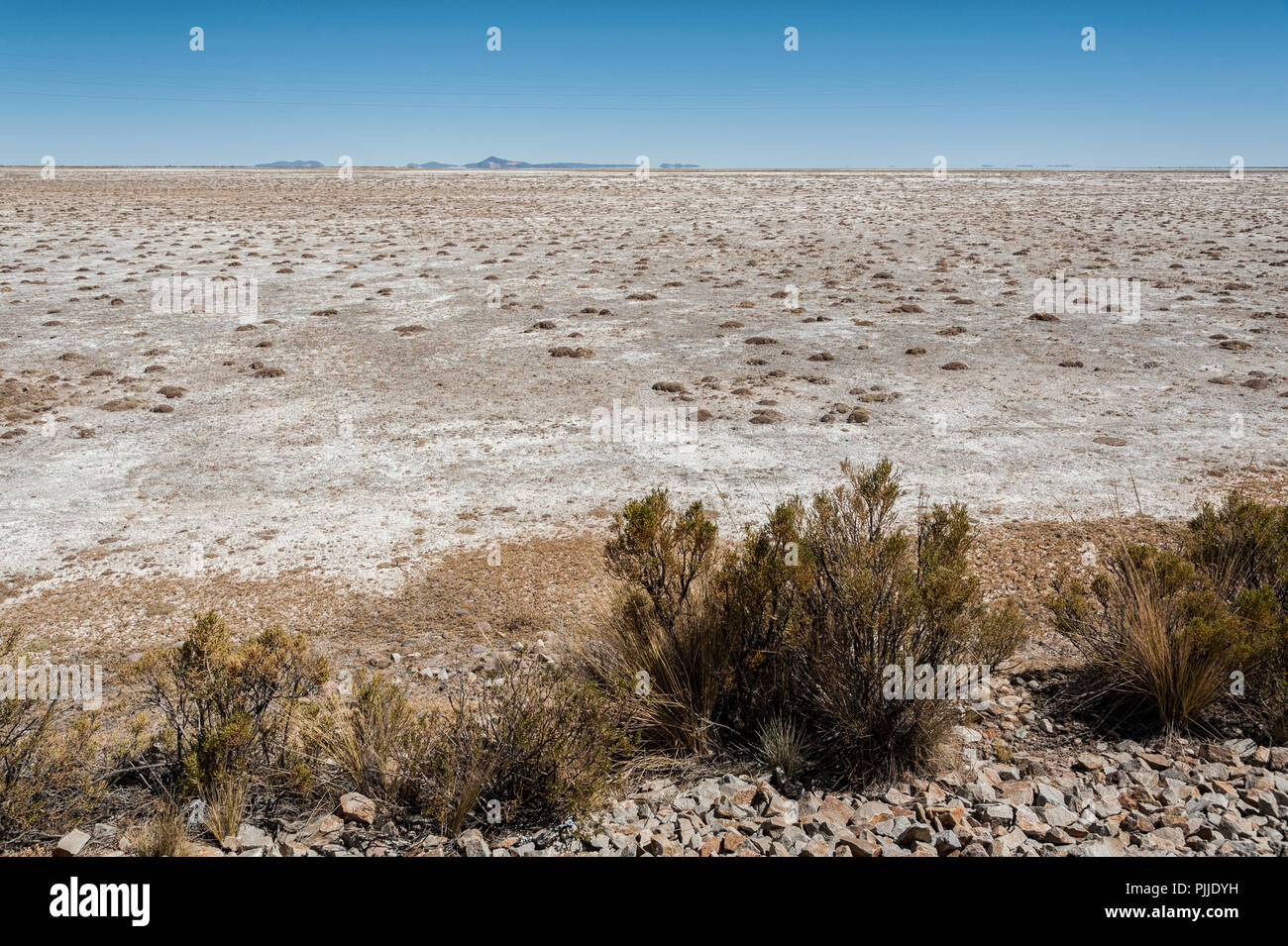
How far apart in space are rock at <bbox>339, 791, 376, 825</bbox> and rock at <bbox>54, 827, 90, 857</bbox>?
102cm

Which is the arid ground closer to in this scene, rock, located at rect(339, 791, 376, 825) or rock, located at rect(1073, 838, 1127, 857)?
rock, located at rect(339, 791, 376, 825)

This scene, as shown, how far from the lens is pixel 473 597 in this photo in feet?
21.4

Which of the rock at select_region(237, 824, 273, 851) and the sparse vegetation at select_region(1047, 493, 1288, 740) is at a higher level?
the sparse vegetation at select_region(1047, 493, 1288, 740)

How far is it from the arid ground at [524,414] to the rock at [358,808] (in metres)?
1.81

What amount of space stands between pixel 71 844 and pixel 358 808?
1137mm

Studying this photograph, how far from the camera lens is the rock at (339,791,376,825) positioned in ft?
12.5

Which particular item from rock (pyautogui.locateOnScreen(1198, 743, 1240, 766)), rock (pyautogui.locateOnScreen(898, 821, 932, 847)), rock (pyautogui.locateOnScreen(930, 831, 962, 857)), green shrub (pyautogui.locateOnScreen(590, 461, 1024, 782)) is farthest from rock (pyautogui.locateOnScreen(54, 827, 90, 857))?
rock (pyautogui.locateOnScreen(1198, 743, 1240, 766))

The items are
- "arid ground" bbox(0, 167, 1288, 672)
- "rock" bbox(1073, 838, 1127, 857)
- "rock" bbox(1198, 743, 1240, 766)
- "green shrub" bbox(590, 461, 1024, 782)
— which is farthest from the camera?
"arid ground" bbox(0, 167, 1288, 672)

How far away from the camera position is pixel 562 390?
12375 mm

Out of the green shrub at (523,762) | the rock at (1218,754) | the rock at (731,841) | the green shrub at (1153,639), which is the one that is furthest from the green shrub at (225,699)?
the rock at (1218,754)

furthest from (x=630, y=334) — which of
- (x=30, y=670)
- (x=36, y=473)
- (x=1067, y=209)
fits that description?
(x=1067, y=209)
